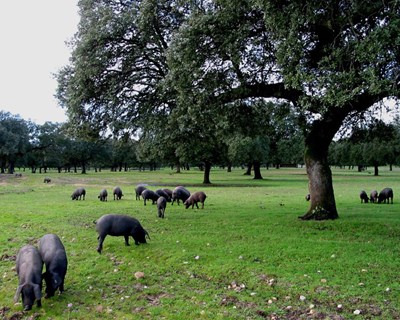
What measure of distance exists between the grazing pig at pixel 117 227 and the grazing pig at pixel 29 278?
115 inches

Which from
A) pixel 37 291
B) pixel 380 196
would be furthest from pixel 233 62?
Answer: pixel 380 196

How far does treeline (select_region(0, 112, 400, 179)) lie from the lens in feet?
67.7

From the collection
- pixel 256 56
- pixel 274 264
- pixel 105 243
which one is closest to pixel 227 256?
pixel 274 264

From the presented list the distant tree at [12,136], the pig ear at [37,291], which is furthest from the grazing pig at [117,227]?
the distant tree at [12,136]

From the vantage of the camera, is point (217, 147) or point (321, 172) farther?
point (217, 147)

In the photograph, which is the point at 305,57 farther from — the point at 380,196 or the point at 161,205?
the point at 380,196

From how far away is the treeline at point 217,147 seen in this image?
20.6 metres

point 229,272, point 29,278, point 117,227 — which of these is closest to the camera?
point 29,278

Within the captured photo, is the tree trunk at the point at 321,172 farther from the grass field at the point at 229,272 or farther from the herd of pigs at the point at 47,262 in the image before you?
the herd of pigs at the point at 47,262

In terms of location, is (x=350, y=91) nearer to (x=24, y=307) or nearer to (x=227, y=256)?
(x=227, y=256)

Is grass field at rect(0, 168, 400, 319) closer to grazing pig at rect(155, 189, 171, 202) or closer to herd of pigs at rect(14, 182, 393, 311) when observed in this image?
herd of pigs at rect(14, 182, 393, 311)

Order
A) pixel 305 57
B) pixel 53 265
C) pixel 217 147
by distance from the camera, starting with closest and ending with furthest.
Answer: pixel 53 265, pixel 305 57, pixel 217 147

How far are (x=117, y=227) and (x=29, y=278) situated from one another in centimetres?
406

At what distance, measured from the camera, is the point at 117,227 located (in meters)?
12.0
